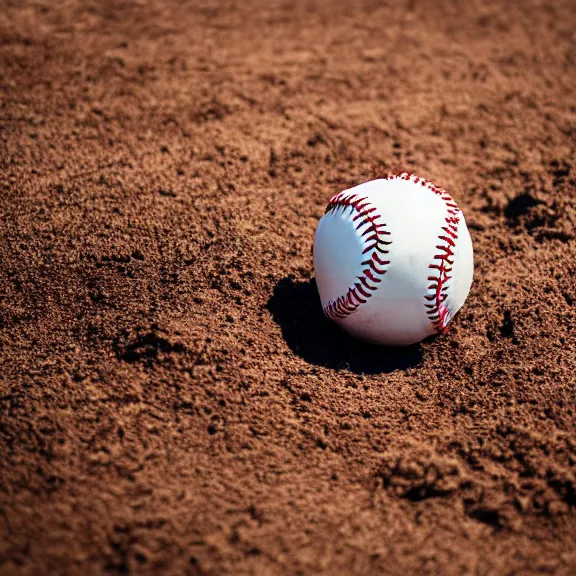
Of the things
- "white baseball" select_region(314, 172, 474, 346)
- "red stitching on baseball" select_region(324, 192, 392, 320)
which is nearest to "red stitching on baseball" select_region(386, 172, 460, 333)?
A: "white baseball" select_region(314, 172, 474, 346)

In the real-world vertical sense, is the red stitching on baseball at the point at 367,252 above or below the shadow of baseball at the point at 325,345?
above

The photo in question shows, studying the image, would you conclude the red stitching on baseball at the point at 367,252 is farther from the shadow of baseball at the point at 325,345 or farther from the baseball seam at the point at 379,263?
the shadow of baseball at the point at 325,345

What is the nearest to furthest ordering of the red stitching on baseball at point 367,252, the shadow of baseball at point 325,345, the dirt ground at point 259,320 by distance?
1. the dirt ground at point 259,320
2. the red stitching on baseball at point 367,252
3. the shadow of baseball at point 325,345

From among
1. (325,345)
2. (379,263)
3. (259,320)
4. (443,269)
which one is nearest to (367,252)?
(379,263)

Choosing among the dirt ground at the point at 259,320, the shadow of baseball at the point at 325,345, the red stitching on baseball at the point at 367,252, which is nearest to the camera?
the dirt ground at the point at 259,320

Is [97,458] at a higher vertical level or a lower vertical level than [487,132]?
lower

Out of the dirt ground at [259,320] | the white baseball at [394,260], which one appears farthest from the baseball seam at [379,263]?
the dirt ground at [259,320]

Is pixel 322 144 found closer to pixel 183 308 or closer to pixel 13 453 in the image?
pixel 183 308

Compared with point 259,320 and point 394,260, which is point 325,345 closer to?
point 259,320

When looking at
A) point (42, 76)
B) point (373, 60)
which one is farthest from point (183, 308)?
point (373, 60)
